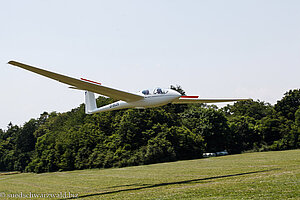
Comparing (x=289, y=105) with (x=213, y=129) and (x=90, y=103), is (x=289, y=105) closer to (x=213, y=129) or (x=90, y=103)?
(x=213, y=129)

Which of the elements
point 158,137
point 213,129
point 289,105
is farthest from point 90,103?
point 289,105

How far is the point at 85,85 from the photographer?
811 inches

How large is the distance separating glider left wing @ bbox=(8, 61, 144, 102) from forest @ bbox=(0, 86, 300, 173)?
3122cm

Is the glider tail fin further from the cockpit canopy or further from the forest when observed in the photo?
the forest

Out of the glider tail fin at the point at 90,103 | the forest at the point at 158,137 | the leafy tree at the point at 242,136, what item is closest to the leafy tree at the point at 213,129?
the forest at the point at 158,137

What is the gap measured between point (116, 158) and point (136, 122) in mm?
6937

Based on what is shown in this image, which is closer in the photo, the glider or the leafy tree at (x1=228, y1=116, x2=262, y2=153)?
the glider

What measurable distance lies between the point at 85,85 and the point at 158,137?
3628 cm

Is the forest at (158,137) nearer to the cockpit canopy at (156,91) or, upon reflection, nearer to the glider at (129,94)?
the glider at (129,94)

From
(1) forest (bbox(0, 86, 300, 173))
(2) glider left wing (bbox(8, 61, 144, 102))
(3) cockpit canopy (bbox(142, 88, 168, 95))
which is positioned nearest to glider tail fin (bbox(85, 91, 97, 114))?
(2) glider left wing (bbox(8, 61, 144, 102))

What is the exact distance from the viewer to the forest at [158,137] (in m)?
56.6

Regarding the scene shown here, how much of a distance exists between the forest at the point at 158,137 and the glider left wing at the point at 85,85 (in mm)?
31217

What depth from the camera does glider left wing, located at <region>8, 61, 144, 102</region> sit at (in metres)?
17.8

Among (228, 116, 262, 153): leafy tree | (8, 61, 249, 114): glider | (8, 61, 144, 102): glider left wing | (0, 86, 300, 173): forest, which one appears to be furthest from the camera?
(228, 116, 262, 153): leafy tree
